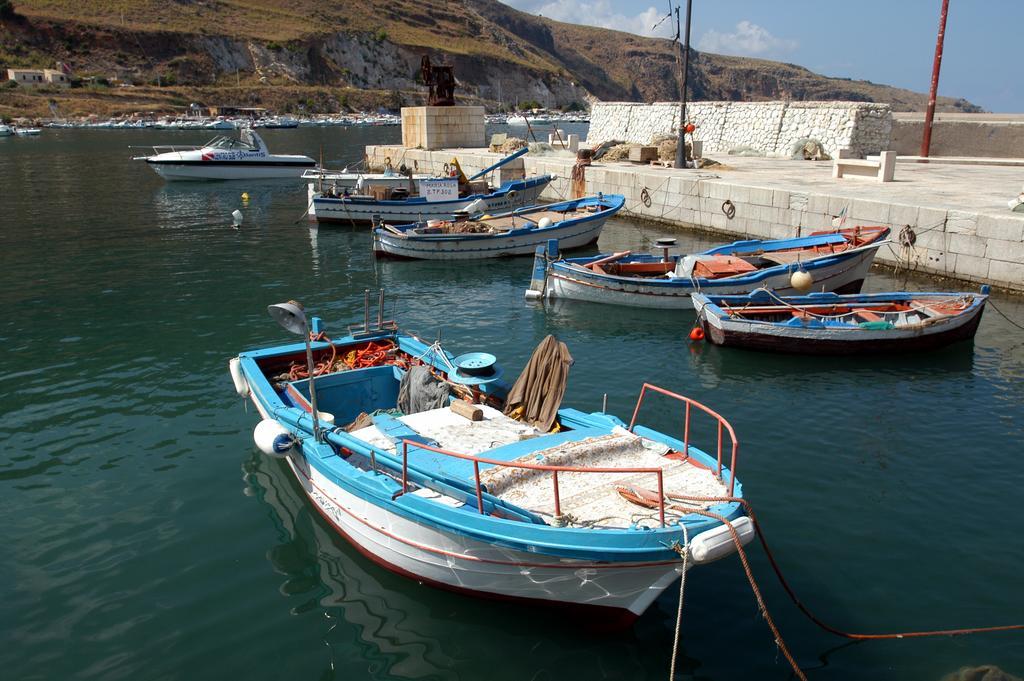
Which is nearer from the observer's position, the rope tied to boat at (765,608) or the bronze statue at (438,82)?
the rope tied to boat at (765,608)

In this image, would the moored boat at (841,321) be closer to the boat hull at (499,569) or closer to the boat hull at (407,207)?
the boat hull at (499,569)

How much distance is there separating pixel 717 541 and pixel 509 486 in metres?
2.11

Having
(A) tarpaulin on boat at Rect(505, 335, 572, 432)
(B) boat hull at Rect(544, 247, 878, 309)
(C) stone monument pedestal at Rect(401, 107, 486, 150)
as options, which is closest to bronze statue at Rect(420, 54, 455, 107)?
(C) stone monument pedestal at Rect(401, 107, 486, 150)

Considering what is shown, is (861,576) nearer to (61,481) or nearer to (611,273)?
(61,481)

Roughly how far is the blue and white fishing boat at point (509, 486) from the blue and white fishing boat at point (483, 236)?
1478 centimetres

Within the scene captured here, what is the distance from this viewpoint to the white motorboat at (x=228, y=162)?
150ft

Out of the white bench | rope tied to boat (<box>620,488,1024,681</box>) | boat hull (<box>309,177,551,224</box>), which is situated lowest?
rope tied to boat (<box>620,488,1024,681</box>)

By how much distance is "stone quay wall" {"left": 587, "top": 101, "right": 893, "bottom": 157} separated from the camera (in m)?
34.6

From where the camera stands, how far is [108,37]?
130 m

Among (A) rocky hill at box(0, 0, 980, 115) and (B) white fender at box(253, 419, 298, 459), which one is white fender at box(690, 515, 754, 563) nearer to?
(B) white fender at box(253, 419, 298, 459)

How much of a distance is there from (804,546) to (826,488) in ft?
5.17

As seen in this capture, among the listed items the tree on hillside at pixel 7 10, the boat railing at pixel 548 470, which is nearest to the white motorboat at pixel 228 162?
the boat railing at pixel 548 470

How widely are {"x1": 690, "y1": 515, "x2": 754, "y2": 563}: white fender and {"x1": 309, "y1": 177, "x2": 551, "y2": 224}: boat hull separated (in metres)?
24.5

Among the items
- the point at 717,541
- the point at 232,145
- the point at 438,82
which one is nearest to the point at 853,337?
the point at 717,541
